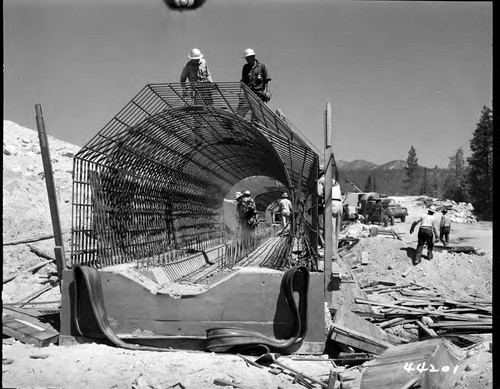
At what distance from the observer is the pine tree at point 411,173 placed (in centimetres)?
9000

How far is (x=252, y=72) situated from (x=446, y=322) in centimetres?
613

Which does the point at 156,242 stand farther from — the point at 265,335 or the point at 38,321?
the point at 265,335

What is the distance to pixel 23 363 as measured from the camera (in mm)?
6438

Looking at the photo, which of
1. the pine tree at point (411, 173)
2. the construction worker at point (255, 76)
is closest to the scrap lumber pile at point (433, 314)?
the construction worker at point (255, 76)

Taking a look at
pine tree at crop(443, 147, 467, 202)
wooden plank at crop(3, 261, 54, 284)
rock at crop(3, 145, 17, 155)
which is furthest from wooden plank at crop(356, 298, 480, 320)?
pine tree at crop(443, 147, 467, 202)

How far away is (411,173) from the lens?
299ft

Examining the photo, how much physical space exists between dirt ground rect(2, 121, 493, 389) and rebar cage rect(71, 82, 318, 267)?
2272mm

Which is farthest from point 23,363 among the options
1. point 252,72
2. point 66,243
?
point 66,243

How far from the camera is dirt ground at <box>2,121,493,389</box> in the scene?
5.99 metres

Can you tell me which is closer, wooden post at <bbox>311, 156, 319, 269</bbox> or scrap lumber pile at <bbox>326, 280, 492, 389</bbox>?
scrap lumber pile at <bbox>326, 280, 492, 389</bbox>

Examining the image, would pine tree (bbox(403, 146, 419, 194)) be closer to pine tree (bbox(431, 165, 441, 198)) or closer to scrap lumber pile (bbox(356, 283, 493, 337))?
pine tree (bbox(431, 165, 441, 198))

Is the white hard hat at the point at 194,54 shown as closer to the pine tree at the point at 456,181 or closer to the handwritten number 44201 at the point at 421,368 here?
the handwritten number 44201 at the point at 421,368

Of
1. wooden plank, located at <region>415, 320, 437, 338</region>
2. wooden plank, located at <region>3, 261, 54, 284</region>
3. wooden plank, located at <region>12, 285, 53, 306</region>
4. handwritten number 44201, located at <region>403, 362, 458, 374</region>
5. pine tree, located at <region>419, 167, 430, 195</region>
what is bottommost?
wooden plank, located at <region>415, 320, 437, 338</region>
